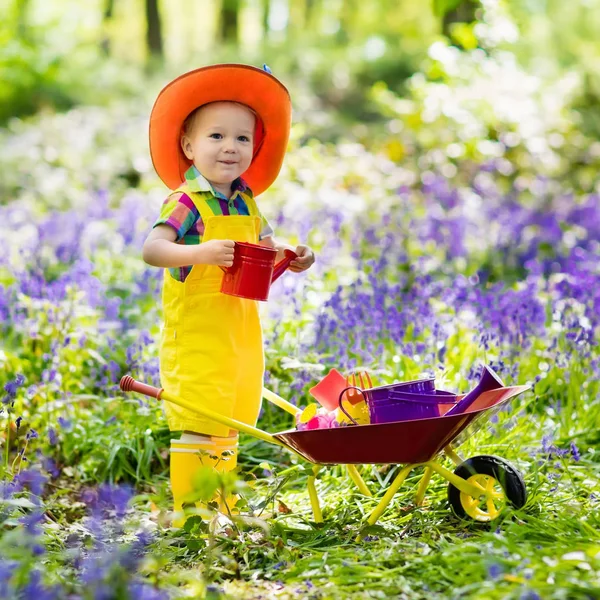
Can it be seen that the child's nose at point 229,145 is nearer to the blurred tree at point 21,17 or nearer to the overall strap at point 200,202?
the overall strap at point 200,202

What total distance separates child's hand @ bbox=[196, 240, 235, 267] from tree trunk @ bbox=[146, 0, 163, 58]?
1683cm

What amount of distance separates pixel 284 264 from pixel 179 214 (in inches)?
16.7

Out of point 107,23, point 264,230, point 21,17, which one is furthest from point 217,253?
point 107,23

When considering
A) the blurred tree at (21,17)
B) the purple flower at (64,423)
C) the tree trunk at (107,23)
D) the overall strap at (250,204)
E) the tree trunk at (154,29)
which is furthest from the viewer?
the tree trunk at (107,23)

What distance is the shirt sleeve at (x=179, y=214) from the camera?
3117mm

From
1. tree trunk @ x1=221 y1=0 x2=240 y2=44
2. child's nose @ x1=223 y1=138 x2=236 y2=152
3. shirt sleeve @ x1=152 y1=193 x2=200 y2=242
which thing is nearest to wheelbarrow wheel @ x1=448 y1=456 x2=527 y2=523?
shirt sleeve @ x1=152 y1=193 x2=200 y2=242

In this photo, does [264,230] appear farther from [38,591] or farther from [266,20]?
[266,20]

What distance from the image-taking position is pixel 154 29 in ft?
62.4

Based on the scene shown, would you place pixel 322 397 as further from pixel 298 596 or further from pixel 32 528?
pixel 32 528

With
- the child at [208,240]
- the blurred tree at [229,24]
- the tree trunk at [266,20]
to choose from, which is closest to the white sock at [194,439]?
the child at [208,240]

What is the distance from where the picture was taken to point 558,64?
14.1 m

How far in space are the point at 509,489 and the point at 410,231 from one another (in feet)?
12.8

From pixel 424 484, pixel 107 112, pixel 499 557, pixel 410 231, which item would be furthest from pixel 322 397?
pixel 107 112

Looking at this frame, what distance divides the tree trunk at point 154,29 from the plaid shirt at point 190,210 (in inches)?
647
